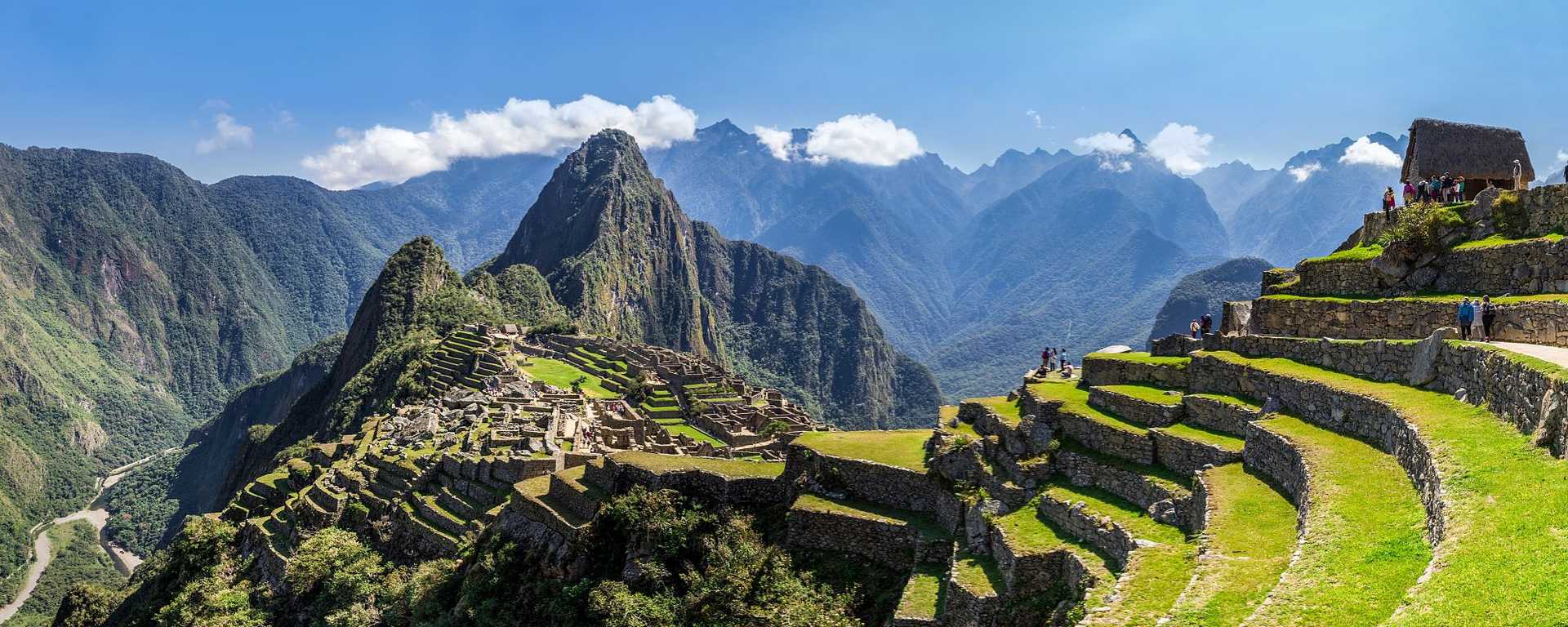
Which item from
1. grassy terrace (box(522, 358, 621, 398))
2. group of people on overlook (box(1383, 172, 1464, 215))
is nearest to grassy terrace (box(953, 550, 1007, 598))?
group of people on overlook (box(1383, 172, 1464, 215))

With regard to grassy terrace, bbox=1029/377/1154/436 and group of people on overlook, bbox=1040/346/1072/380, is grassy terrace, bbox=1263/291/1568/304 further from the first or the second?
group of people on overlook, bbox=1040/346/1072/380

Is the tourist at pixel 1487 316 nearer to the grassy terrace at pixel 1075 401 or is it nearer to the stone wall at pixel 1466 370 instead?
the stone wall at pixel 1466 370

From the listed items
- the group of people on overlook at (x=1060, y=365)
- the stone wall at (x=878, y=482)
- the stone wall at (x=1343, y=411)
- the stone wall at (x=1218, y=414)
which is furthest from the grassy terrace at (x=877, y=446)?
the stone wall at (x=1343, y=411)

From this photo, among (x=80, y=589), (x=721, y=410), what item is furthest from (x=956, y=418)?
(x=80, y=589)

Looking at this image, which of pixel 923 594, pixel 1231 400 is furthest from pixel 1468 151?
pixel 923 594

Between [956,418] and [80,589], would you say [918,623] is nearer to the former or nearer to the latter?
[956,418]

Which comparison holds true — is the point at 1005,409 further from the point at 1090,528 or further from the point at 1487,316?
the point at 1487,316
